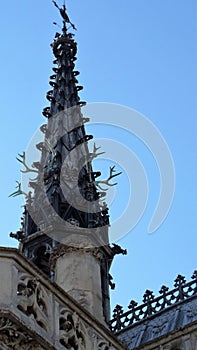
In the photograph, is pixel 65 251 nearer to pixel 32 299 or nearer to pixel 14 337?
pixel 32 299

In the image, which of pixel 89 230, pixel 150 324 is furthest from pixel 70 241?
pixel 150 324

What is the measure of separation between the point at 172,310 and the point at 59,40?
10970 millimetres

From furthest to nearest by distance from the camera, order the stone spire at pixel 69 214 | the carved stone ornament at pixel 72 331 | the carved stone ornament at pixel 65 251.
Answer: the carved stone ornament at pixel 65 251
the stone spire at pixel 69 214
the carved stone ornament at pixel 72 331

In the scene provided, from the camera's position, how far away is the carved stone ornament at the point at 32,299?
826 centimetres

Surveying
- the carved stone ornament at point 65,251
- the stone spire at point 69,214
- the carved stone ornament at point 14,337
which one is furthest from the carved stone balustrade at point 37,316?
the carved stone ornament at point 65,251

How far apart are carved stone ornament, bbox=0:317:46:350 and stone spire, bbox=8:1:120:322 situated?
5.52 m

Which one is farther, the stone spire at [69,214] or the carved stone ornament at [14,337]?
the stone spire at [69,214]

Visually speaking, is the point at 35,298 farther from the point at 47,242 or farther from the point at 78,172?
the point at 78,172

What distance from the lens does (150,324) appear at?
15734mm

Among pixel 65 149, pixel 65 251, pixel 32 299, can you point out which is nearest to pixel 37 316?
pixel 32 299

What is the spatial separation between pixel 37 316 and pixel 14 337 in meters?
0.53

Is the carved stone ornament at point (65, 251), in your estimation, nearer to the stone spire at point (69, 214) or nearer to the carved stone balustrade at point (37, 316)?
the stone spire at point (69, 214)

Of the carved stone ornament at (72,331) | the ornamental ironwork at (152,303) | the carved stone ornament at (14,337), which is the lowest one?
the carved stone ornament at (14,337)

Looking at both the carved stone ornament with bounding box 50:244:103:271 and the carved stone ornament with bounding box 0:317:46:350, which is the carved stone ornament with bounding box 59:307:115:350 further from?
the carved stone ornament with bounding box 50:244:103:271
